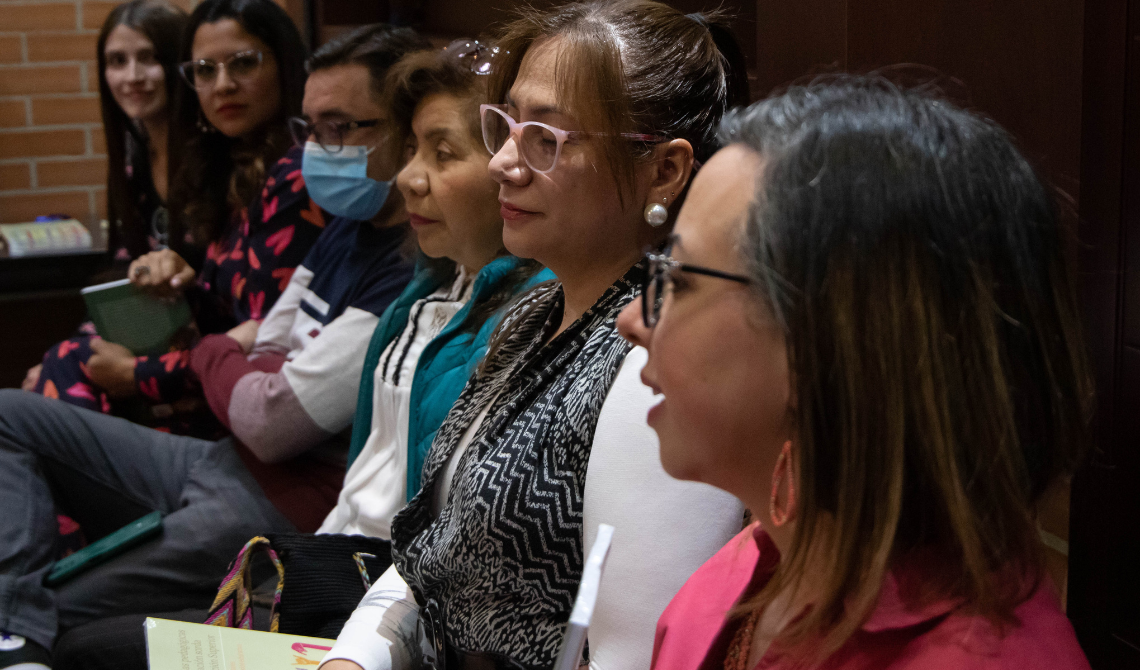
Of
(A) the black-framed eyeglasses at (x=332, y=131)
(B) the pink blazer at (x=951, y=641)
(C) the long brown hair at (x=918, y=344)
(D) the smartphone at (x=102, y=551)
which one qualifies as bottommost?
(D) the smartphone at (x=102, y=551)

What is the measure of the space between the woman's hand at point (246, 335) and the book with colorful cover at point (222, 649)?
1.17m

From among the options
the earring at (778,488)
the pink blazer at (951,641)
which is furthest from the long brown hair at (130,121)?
the pink blazer at (951,641)

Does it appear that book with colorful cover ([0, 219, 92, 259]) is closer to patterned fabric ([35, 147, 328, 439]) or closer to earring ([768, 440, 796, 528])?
patterned fabric ([35, 147, 328, 439])

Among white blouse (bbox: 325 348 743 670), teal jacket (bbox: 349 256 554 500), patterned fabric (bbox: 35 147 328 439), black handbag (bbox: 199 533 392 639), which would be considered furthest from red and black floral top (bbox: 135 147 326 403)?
white blouse (bbox: 325 348 743 670)

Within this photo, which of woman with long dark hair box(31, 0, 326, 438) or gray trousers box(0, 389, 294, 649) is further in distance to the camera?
woman with long dark hair box(31, 0, 326, 438)

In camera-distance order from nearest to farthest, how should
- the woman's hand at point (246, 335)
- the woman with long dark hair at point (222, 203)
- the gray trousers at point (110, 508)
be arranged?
the gray trousers at point (110, 508)
the woman's hand at point (246, 335)
the woman with long dark hair at point (222, 203)

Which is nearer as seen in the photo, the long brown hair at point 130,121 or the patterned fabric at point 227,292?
the patterned fabric at point 227,292

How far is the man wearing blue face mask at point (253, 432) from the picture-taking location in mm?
2025

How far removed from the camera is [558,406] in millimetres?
1186

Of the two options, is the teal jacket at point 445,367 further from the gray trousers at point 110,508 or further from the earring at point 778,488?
the earring at point 778,488

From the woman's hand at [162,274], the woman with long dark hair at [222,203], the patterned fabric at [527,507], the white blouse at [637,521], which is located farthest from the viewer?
the woman's hand at [162,274]

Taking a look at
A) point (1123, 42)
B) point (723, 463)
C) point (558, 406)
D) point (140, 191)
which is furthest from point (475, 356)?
point (140, 191)

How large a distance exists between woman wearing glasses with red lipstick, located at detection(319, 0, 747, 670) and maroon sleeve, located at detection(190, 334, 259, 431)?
0.98 metres

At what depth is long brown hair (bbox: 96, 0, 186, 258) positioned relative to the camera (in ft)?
10.6
